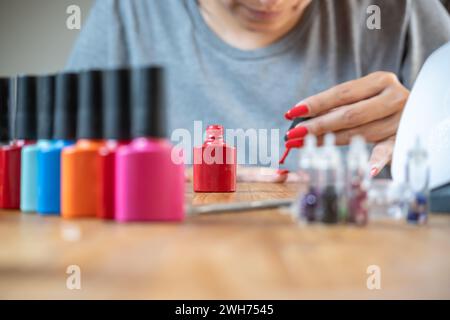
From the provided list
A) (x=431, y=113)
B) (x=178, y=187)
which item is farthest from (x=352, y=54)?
(x=178, y=187)

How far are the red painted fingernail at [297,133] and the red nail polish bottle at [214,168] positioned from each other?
0.45 ft

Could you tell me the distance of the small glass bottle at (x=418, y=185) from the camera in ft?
1.46

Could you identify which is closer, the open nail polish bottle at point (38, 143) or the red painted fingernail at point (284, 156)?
the open nail polish bottle at point (38, 143)

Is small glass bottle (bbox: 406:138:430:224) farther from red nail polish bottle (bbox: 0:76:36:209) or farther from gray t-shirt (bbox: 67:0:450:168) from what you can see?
gray t-shirt (bbox: 67:0:450:168)

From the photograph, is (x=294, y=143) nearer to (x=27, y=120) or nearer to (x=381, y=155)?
(x=381, y=155)

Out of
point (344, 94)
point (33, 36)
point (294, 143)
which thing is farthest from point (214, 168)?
point (33, 36)

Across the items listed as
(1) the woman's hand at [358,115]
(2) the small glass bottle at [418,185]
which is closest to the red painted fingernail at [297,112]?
(1) the woman's hand at [358,115]

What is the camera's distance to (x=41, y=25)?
980 mm

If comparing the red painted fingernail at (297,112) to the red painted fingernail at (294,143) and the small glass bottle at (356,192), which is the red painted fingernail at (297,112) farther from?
the small glass bottle at (356,192)

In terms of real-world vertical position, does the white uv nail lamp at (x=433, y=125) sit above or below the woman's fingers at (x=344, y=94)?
below

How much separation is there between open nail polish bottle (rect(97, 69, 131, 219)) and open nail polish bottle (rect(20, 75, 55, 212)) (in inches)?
3.0

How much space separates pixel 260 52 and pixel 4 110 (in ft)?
2.21

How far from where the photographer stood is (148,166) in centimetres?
38
